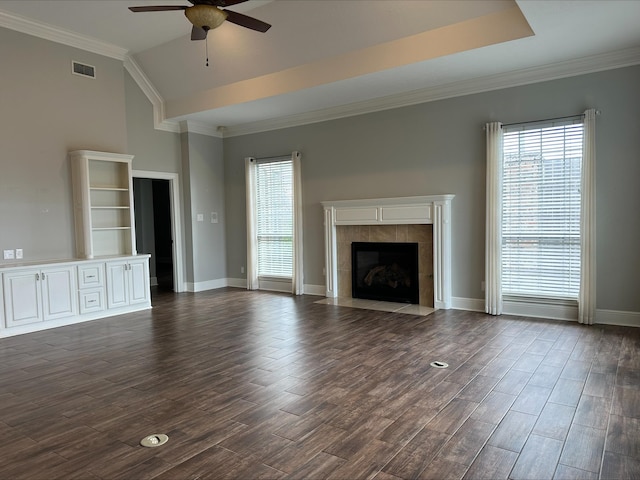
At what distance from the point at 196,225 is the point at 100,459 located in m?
6.19

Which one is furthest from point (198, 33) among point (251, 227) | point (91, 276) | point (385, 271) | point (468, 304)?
point (468, 304)

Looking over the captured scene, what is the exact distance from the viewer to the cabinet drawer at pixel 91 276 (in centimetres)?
604

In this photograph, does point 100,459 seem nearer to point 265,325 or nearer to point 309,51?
point 265,325

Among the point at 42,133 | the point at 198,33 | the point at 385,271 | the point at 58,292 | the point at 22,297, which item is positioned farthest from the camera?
the point at 385,271

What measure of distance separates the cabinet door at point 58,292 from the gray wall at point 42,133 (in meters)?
0.56

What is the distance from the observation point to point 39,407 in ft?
10.7

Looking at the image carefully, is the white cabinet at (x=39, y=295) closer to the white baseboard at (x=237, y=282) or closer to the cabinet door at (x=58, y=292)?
the cabinet door at (x=58, y=292)

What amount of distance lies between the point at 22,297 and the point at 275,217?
417 centimetres

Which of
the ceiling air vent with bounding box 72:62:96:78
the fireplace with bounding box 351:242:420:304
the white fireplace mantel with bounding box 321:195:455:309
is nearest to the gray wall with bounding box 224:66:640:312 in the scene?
the white fireplace mantel with bounding box 321:195:455:309

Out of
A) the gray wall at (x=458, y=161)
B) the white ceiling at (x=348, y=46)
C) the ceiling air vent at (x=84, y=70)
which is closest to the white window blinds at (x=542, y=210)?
the gray wall at (x=458, y=161)

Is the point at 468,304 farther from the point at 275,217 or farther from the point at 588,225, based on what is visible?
the point at 275,217

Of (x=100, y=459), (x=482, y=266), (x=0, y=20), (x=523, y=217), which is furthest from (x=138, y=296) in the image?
(x=523, y=217)

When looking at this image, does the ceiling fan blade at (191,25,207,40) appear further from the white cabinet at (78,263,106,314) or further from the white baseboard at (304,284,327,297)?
the white baseboard at (304,284,327,297)

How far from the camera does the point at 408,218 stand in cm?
653
